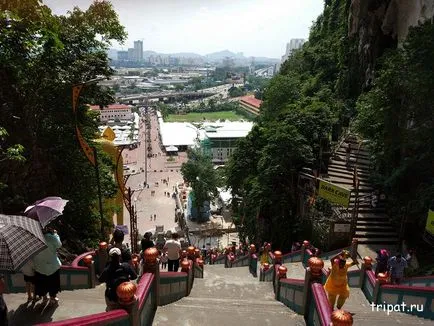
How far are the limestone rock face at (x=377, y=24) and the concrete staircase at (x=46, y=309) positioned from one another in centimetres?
1859

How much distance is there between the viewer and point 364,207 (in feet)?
55.5

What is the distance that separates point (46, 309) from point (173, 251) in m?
3.44

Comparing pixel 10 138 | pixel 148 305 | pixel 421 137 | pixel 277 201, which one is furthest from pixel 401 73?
pixel 10 138

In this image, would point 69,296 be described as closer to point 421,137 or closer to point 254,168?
point 421,137

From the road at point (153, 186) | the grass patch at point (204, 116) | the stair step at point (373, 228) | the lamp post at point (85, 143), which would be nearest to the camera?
the lamp post at point (85, 143)

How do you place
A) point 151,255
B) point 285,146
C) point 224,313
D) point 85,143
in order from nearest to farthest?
point 151,255 < point 224,313 < point 85,143 < point 285,146

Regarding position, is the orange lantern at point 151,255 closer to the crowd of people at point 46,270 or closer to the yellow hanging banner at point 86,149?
the crowd of people at point 46,270

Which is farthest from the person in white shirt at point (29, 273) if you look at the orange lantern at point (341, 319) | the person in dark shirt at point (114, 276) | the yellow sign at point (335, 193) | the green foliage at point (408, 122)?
the green foliage at point (408, 122)

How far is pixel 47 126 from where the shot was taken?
14.4 meters

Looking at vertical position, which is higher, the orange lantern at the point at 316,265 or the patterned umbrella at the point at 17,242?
the patterned umbrella at the point at 17,242

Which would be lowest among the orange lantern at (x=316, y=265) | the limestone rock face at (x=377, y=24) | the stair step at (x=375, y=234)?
the stair step at (x=375, y=234)

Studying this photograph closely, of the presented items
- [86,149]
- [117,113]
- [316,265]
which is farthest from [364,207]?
[117,113]

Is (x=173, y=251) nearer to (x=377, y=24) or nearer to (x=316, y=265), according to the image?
(x=316, y=265)

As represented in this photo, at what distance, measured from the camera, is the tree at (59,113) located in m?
12.9
